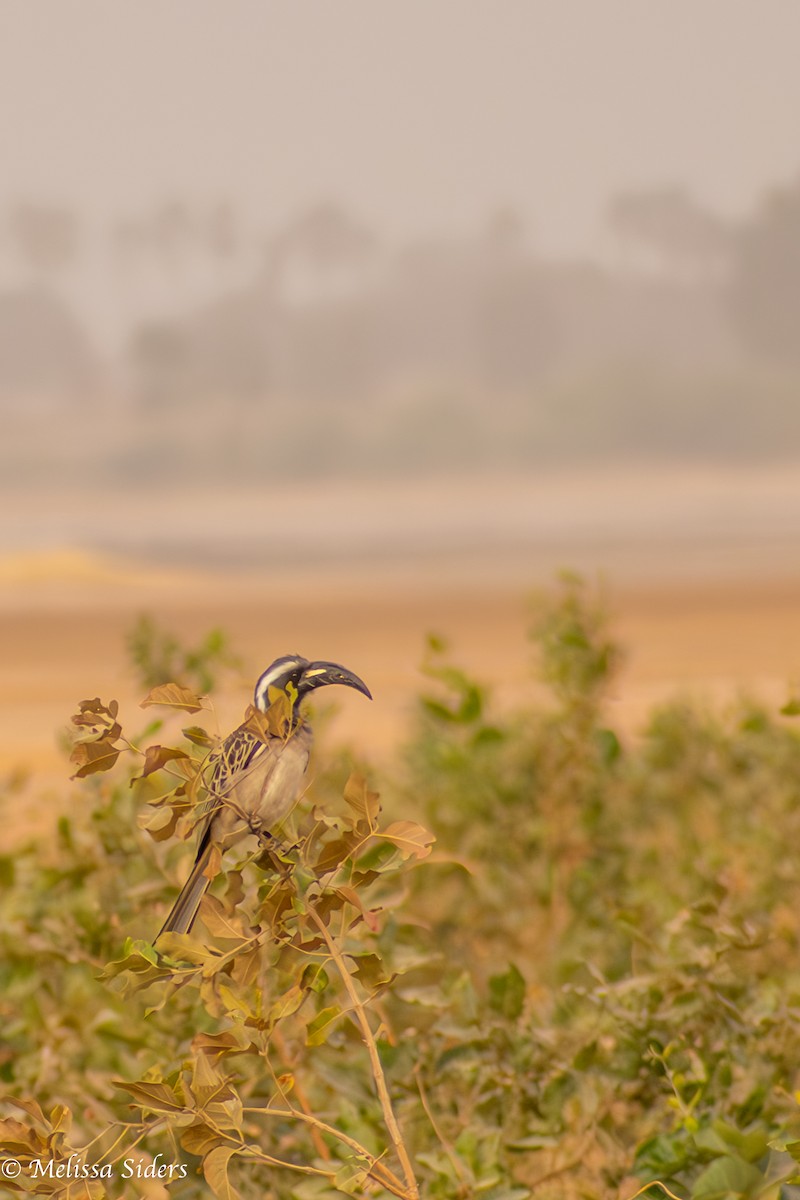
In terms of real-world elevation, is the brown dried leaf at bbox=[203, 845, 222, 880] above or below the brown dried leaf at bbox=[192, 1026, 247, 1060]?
above

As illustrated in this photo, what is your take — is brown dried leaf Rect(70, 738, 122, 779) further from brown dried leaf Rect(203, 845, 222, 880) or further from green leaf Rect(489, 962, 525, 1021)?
green leaf Rect(489, 962, 525, 1021)

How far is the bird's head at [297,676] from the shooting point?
5.77 feet

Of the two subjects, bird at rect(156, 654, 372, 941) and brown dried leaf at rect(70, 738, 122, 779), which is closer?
brown dried leaf at rect(70, 738, 122, 779)

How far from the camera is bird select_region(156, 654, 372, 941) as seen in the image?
1693 mm

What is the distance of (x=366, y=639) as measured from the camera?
143 ft

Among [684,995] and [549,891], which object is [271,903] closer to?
[684,995]

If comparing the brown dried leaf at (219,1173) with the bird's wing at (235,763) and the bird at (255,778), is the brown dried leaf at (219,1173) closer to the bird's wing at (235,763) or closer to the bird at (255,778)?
the bird at (255,778)

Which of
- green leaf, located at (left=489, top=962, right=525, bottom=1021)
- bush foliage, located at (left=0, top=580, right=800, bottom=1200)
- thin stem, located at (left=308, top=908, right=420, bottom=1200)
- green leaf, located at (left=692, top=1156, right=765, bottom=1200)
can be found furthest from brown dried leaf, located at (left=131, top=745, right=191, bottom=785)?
green leaf, located at (left=489, top=962, right=525, bottom=1021)

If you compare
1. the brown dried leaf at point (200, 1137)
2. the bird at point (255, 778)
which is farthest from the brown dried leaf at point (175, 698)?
the brown dried leaf at point (200, 1137)

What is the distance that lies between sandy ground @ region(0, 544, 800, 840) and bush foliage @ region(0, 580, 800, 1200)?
1.35ft

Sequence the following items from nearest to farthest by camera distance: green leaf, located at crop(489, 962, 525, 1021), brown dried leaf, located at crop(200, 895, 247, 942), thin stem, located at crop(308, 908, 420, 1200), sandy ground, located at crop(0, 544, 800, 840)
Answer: thin stem, located at crop(308, 908, 420, 1200), brown dried leaf, located at crop(200, 895, 247, 942), green leaf, located at crop(489, 962, 525, 1021), sandy ground, located at crop(0, 544, 800, 840)

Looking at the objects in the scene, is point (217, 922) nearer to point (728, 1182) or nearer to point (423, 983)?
point (728, 1182)

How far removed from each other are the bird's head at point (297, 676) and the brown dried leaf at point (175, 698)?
19 cm

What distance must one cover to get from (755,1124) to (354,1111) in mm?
841
